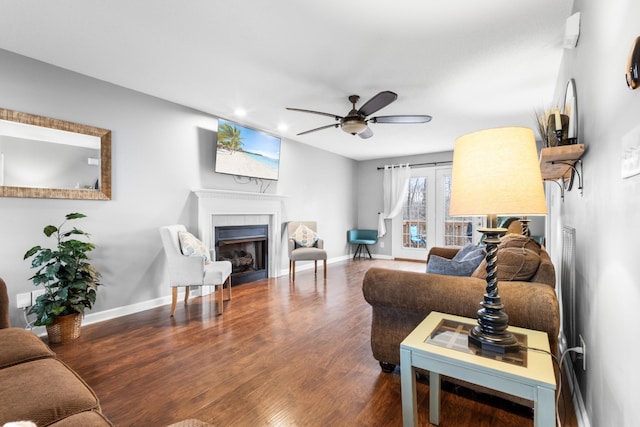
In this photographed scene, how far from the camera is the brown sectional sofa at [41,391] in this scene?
0.87m

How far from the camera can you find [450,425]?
1490 mm

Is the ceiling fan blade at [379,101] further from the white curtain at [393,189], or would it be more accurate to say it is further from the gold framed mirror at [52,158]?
the white curtain at [393,189]

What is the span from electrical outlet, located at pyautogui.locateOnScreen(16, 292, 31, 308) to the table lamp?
339cm

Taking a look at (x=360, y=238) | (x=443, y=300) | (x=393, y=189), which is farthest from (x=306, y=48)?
(x=360, y=238)

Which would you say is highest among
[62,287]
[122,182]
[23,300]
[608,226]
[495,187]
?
[122,182]

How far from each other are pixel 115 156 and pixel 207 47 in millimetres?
1610

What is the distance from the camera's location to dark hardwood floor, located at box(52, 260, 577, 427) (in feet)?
5.19

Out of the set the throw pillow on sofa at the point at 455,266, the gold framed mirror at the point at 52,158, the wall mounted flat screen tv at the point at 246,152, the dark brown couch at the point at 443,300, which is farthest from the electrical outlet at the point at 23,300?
the throw pillow on sofa at the point at 455,266

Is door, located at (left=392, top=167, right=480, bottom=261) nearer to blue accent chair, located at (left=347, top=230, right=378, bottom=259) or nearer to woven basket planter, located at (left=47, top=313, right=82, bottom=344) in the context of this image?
blue accent chair, located at (left=347, top=230, right=378, bottom=259)

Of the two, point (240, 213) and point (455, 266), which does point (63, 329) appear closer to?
point (240, 213)

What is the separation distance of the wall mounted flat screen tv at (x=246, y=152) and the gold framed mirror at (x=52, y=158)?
1.31 meters

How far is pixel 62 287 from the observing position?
2527 millimetres

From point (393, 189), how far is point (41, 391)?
6636mm

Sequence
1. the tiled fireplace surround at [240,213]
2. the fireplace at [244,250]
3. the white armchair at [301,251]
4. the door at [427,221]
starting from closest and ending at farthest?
the tiled fireplace surround at [240,213] < the fireplace at [244,250] < the white armchair at [301,251] < the door at [427,221]
